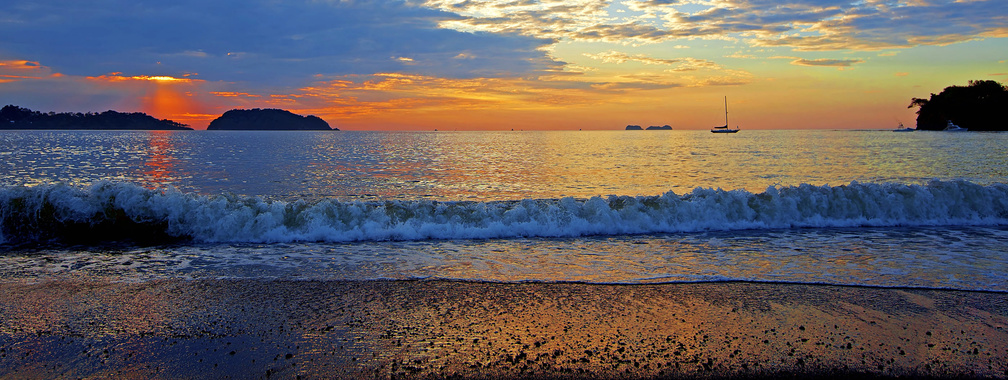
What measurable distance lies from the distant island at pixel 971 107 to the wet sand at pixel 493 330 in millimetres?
145691

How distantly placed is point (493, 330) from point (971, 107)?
154 meters

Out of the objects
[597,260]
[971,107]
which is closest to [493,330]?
[597,260]

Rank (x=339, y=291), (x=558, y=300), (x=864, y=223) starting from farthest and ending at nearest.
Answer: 1. (x=864, y=223)
2. (x=339, y=291)
3. (x=558, y=300)

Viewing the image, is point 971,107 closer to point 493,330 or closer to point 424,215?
point 424,215

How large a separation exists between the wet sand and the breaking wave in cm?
381

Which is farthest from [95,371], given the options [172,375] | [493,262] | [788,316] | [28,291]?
[788,316]

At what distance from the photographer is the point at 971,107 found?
396ft

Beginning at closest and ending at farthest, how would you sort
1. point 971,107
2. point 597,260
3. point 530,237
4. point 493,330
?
point 493,330 → point 597,260 → point 530,237 → point 971,107

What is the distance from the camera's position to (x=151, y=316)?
566cm

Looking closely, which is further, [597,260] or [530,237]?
[530,237]

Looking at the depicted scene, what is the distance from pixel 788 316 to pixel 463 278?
3759 mm

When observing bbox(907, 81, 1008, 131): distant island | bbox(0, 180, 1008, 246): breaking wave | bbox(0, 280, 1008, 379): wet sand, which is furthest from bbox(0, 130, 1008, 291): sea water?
bbox(907, 81, 1008, 131): distant island

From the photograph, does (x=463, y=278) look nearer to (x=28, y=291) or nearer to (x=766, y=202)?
(x=28, y=291)

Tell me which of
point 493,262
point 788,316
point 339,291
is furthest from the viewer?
point 493,262
